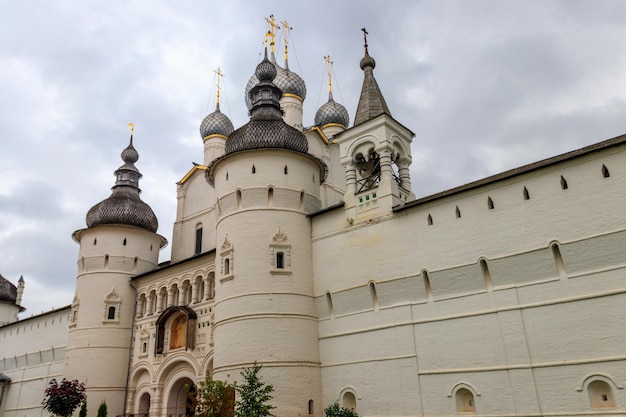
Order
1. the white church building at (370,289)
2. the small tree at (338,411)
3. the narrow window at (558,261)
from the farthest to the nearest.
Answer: the small tree at (338,411), the narrow window at (558,261), the white church building at (370,289)

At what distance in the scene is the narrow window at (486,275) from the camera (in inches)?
548

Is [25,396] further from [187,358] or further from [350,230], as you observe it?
[350,230]

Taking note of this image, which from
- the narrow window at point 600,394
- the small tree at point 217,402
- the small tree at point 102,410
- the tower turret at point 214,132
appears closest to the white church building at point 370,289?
the narrow window at point 600,394

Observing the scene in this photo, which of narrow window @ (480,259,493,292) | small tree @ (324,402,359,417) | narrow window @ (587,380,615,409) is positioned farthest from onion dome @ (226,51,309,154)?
narrow window @ (587,380,615,409)

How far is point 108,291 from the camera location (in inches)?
934

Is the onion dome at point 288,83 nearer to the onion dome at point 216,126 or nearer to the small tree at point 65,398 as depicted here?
the onion dome at point 216,126

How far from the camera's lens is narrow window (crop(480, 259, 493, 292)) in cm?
1393

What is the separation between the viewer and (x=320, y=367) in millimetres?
16672

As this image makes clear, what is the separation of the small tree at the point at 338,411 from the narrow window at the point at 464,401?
9.78 ft

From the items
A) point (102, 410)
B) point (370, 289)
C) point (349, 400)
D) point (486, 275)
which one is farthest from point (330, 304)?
point (102, 410)

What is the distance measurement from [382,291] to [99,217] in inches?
583

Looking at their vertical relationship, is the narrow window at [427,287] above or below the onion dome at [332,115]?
below

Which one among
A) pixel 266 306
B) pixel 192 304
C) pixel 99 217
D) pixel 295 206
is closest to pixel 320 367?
pixel 266 306

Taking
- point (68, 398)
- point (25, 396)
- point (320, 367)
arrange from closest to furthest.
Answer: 1. point (320, 367)
2. point (68, 398)
3. point (25, 396)
